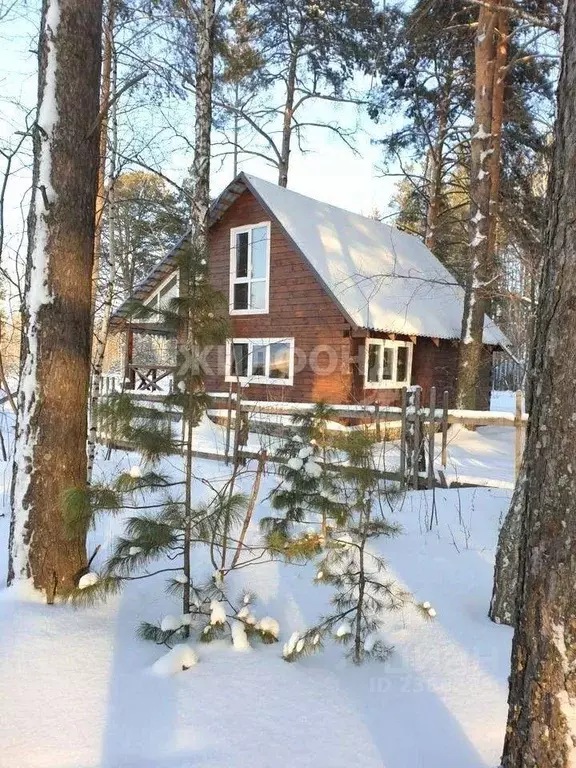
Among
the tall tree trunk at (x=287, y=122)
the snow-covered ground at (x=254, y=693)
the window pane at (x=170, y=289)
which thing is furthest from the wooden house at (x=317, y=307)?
the snow-covered ground at (x=254, y=693)

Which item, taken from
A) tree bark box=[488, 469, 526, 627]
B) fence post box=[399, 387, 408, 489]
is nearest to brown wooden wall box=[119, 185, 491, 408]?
fence post box=[399, 387, 408, 489]

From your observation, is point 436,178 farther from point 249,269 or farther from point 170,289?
point 170,289

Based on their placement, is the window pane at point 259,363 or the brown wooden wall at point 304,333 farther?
the window pane at point 259,363

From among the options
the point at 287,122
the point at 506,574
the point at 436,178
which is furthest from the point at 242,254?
the point at 506,574

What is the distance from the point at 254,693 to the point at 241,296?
1327 centimetres

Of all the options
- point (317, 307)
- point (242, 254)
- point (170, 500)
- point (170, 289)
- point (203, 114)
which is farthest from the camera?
point (242, 254)

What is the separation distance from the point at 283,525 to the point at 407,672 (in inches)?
49.9

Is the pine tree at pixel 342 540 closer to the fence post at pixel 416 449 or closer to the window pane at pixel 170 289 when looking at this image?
the window pane at pixel 170 289

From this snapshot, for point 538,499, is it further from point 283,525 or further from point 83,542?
point 83,542

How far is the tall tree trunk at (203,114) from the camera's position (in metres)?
9.41

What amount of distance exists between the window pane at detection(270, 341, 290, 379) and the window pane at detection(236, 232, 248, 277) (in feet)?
7.74

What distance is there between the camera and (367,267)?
47.9 feet

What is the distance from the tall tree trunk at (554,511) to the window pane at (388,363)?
12.5m

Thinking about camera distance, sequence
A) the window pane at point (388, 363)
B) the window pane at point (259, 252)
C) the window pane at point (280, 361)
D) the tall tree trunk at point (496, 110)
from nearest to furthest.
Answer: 1. the tall tree trunk at point (496, 110)
2. the window pane at point (280, 361)
3. the window pane at point (388, 363)
4. the window pane at point (259, 252)
